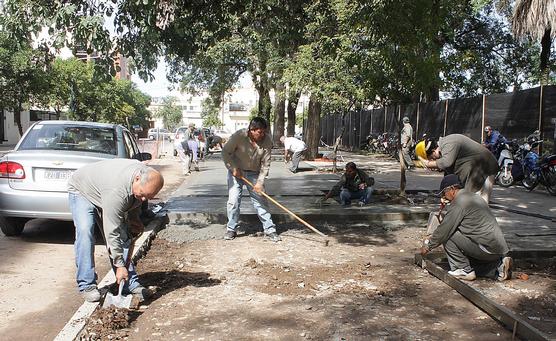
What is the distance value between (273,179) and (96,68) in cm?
860

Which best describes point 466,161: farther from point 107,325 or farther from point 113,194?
point 107,325

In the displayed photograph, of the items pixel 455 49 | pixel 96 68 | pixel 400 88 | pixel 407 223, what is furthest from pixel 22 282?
pixel 455 49

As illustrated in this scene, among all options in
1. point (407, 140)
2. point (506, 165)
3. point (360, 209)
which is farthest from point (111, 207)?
point (407, 140)

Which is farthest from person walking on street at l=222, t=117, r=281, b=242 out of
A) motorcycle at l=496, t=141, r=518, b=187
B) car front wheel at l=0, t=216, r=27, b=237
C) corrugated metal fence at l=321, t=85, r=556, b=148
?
motorcycle at l=496, t=141, r=518, b=187

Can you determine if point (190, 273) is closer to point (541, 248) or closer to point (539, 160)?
point (541, 248)

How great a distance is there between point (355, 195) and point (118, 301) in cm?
625

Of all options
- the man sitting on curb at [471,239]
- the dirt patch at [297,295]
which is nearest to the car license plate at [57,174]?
the dirt patch at [297,295]

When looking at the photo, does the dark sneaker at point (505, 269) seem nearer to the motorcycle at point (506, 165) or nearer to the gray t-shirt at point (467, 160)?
the gray t-shirt at point (467, 160)

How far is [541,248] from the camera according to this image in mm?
6266

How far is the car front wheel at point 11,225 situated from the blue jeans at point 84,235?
3184 mm

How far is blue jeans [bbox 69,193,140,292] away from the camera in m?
4.21

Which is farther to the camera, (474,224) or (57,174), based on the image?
(57,174)

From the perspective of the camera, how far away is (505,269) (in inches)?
203

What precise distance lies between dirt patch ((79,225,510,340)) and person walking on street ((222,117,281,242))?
300 millimetres
